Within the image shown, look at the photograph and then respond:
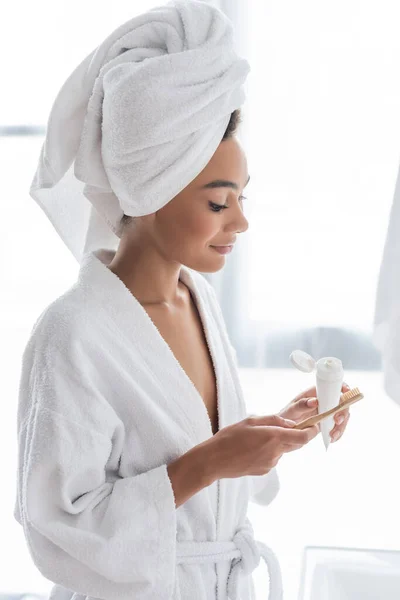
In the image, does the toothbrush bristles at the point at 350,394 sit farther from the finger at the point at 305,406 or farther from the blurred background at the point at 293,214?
the blurred background at the point at 293,214

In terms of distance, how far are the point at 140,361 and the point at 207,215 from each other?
22 cm

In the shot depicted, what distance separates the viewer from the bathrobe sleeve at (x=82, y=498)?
3.17 feet

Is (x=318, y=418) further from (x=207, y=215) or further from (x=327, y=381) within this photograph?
(x=207, y=215)

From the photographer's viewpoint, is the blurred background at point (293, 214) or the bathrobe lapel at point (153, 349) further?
the blurred background at point (293, 214)

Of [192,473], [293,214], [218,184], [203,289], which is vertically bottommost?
[192,473]

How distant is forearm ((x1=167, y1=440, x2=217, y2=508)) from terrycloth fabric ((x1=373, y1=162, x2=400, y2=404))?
70cm

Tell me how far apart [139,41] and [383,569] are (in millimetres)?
897

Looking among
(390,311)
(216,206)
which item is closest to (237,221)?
(216,206)

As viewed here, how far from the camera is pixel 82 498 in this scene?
994 millimetres

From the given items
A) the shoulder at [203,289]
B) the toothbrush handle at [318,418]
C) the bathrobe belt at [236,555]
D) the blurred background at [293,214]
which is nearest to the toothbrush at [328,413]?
the toothbrush handle at [318,418]

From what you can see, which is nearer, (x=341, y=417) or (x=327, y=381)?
(x=327, y=381)

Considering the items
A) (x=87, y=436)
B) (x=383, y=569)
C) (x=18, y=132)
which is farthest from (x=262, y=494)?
(x=18, y=132)

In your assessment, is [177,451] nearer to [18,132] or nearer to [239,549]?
[239,549]

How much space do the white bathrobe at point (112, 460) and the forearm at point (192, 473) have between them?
0.6 inches
